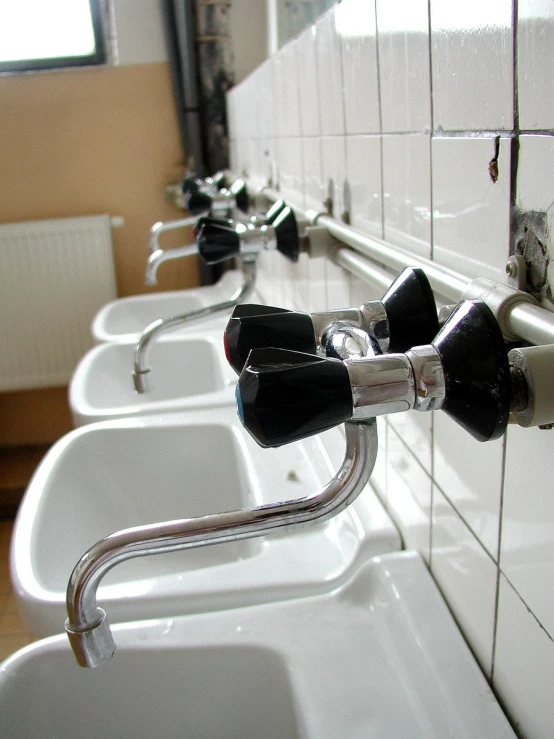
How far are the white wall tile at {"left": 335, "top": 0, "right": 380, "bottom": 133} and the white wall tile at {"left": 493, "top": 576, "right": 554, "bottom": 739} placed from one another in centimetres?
47

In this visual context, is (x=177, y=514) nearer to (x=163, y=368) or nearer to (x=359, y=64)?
(x=163, y=368)

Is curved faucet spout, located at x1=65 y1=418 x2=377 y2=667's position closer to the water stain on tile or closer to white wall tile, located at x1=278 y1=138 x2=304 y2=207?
the water stain on tile

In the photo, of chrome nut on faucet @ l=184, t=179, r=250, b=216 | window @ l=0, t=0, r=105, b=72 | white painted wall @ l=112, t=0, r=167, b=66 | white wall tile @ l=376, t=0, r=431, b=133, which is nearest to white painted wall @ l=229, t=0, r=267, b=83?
A: white painted wall @ l=112, t=0, r=167, b=66

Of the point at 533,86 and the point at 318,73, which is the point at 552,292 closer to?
the point at 533,86

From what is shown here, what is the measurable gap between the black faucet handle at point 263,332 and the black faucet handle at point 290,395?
0.26 ft

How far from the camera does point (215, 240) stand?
88 centimetres

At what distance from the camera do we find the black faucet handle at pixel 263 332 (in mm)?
404

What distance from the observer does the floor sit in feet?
5.90

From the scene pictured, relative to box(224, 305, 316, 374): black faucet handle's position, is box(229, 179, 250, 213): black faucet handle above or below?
above

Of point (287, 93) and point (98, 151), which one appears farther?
point (98, 151)

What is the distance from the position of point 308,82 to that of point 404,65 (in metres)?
0.42

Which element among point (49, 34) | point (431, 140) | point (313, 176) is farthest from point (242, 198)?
point (49, 34)

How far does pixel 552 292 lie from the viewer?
1.27 feet

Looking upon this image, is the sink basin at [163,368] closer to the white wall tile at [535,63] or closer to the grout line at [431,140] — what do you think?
the grout line at [431,140]
